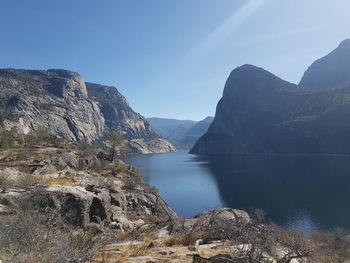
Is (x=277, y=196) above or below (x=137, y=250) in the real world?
below

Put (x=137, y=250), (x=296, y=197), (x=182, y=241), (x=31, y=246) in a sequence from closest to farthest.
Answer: (x=31, y=246) → (x=137, y=250) → (x=182, y=241) → (x=296, y=197)

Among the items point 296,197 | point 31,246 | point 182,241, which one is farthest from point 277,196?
point 31,246

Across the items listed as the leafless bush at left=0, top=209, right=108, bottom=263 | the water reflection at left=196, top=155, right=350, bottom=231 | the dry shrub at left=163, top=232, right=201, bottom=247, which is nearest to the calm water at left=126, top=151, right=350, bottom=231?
the water reflection at left=196, top=155, right=350, bottom=231

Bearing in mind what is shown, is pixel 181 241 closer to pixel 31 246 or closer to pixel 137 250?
pixel 137 250

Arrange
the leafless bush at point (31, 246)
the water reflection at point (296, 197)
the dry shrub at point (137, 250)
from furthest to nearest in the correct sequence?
the water reflection at point (296, 197) → the dry shrub at point (137, 250) → the leafless bush at point (31, 246)

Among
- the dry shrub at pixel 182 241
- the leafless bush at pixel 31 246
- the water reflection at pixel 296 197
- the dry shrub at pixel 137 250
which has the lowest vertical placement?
the water reflection at pixel 296 197

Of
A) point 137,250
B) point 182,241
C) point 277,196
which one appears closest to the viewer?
point 137,250

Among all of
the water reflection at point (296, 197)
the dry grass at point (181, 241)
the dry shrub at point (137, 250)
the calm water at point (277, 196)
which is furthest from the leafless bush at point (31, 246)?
the water reflection at point (296, 197)

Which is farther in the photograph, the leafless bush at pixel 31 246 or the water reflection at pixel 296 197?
the water reflection at pixel 296 197

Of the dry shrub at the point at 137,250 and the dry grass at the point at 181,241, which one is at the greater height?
the dry shrub at the point at 137,250

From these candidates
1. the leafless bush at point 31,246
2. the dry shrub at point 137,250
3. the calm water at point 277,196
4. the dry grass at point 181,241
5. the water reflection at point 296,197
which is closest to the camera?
the leafless bush at point 31,246

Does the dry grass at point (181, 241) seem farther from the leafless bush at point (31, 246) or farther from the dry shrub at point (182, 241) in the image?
the leafless bush at point (31, 246)

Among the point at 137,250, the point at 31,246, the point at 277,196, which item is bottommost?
the point at 277,196

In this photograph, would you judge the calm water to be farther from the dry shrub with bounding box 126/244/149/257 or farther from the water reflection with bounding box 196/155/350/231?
the dry shrub with bounding box 126/244/149/257
